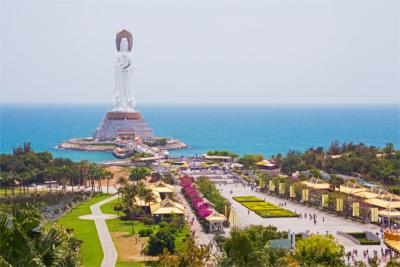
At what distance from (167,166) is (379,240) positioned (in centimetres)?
3209

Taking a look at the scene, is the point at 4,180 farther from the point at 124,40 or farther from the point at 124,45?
the point at 124,40

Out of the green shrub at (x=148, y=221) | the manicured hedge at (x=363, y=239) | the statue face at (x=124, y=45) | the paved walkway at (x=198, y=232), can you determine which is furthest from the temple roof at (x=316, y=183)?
the statue face at (x=124, y=45)

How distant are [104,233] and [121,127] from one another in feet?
177

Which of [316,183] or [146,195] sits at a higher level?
[146,195]

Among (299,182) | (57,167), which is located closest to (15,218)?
(299,182)

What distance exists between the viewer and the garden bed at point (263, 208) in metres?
36.1

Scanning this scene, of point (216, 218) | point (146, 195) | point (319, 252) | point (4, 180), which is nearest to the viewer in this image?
point (319, 252)

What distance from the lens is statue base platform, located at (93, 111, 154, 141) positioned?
84375mm

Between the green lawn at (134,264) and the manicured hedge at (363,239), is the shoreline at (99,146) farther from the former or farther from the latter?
the green lawn at (134,264)

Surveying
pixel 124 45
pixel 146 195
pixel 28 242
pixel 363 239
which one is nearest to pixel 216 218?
pixel 146 195

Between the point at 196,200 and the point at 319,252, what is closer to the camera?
the point at 319,252

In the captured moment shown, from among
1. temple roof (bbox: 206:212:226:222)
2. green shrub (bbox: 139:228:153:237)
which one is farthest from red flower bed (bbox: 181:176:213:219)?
green shrub (bbox: 139:228:153:237)

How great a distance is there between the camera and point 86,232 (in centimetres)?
3172

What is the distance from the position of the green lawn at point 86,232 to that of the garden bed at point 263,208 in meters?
10.3
